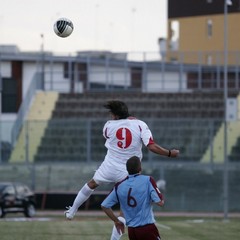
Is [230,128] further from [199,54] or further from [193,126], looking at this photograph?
[199,54]

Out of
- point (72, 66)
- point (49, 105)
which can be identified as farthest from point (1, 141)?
point (72, 66)

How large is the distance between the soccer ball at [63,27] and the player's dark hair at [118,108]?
11.7ft

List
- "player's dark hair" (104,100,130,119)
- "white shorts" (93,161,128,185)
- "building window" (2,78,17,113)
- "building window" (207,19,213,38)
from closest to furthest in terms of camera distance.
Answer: "player's dark hair" (104,100,130,119) → "white shorts" (93,161,128,185) → "building window" (2,78,17,113) → "building window" (207,19,213,38)

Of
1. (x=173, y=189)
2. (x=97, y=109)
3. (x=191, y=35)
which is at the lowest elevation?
(x=173, y=189)

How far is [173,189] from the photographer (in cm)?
4175

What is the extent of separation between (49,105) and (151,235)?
35204mm

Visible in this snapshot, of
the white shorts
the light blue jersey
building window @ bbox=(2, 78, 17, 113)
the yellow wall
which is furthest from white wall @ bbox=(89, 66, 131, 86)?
the light blue jersey

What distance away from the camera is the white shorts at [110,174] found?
15.5 meters

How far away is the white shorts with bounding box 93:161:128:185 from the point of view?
15.5 metres

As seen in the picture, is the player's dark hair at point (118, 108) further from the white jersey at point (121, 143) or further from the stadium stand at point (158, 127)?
the stadium stand at point (158, 127)

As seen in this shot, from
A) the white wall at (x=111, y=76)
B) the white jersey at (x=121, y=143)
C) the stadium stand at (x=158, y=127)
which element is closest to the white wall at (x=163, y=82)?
the white wall at (x=111, y=76)

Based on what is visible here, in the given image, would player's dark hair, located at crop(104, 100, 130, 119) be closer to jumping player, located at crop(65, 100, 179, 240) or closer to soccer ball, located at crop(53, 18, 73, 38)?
jumping player, located at crop(65, 100, 179, 240)

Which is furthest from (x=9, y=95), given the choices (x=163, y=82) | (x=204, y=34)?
(x=204, y=34)

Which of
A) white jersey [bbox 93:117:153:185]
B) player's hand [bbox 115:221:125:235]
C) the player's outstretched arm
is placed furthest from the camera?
white jersey [bbox 93:117:153:185]
